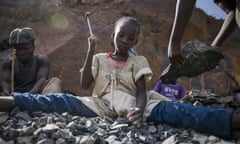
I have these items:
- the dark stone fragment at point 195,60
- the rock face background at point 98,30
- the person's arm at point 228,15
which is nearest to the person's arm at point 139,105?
the dark stone fragment at point 195,60

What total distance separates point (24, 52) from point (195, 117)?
168 cm

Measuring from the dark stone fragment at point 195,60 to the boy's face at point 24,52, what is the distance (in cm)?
128

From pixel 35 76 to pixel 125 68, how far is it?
1.09 meters

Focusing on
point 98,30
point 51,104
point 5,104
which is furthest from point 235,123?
point 98,30

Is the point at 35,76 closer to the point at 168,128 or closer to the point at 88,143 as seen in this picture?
the point at 168,128

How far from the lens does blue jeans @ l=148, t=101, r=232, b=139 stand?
183cm

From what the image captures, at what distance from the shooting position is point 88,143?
4.79ft

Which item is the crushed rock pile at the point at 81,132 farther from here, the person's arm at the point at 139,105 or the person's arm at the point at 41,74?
the person's arm at the point at 41,74

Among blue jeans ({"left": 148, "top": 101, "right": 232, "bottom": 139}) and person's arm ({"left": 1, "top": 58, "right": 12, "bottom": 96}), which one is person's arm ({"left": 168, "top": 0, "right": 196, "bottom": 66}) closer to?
blue jeans ({"left": 148, "top": 101, "right": 232, "bottom": 139})

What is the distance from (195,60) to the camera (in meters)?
2.25

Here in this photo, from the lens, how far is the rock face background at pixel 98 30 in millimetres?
4742

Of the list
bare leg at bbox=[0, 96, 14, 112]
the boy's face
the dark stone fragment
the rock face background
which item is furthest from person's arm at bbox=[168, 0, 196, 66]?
the rock face background

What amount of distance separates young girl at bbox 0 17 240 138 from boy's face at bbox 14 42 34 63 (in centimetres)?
92

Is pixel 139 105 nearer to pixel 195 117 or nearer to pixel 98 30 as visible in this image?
pixel 195 117
